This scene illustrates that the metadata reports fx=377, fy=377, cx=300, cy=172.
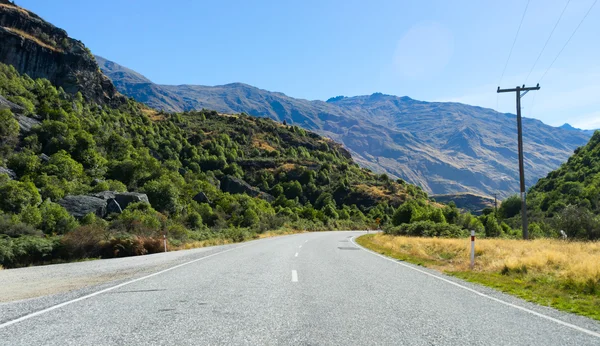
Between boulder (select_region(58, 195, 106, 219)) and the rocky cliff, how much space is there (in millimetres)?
82044

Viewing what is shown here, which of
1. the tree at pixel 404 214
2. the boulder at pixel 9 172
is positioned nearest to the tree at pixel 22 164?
the boulder at pixel 9 172

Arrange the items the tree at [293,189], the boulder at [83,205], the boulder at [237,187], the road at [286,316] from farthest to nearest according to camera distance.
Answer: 1. the tree at [293,189]
2. the boulder at [237,187]
3. the boulder at [83,205]
4. the road at [286,316]

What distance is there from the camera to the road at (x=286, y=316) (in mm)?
Answer: 4785

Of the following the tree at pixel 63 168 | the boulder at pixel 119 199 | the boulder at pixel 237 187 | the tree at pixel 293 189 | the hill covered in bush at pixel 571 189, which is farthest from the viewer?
the tree at pixel 293 189

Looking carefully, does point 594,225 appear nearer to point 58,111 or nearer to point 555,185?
point 58,111

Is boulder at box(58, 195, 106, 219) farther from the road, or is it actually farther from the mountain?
the road

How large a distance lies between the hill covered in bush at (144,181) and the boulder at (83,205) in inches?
4.3

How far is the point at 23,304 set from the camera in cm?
708

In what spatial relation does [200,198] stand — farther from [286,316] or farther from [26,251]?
[286,316]

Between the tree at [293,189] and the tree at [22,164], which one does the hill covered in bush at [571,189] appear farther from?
the tree at [293,189]

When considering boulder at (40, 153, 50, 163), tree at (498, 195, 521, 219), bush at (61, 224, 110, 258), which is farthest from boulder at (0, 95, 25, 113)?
tree at (498, 195, 521, 219)

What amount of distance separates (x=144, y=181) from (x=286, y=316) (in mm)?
61562

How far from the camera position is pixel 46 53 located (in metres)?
100

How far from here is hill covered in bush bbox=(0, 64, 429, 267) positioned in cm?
2547
